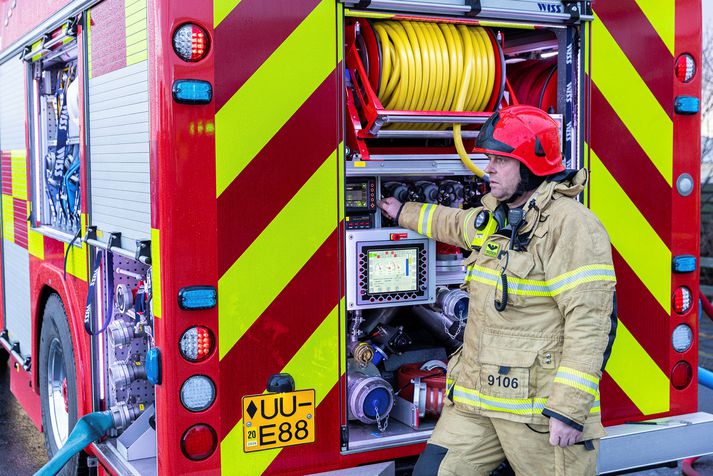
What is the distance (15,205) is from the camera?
18.8 ft

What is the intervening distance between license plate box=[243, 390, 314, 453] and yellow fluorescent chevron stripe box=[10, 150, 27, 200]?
2.83 m

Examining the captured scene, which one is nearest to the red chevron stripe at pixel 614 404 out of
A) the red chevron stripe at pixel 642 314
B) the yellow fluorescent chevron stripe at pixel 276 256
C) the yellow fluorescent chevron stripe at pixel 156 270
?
the red chevron stripe at pixel 642 314

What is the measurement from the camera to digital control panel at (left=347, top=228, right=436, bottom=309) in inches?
133

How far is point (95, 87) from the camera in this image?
379 cm

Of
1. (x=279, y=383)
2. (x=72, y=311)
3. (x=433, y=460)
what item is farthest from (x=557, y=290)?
(x=72, y=311)

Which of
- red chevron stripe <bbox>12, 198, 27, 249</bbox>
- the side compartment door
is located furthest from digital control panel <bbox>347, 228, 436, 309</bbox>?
red chevron stripe <bbox>12, 198, 27, 249</bbox>

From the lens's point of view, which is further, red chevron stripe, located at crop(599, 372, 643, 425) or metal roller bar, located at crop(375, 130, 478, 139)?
red chevron stripe, located at crop(599, 372, 643, 425)

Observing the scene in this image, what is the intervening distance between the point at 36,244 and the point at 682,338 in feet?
11.0

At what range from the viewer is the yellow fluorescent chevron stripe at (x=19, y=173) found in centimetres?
535

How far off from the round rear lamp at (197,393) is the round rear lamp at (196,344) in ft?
0.23

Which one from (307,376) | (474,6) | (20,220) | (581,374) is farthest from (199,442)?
(20,220)

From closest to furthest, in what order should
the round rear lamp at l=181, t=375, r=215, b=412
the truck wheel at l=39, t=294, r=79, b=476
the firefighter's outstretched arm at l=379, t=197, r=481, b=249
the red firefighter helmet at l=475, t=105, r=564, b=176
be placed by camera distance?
the round rear lamp at l=181, t=375, r=215, b=412
the red firefighter helmet at l=475, t=105, r=564, b=176
the firefighter's outstretched arm at l=379, t=197, r=481, b=249
the truck wheel at l=39, t=294, r=79, b=476

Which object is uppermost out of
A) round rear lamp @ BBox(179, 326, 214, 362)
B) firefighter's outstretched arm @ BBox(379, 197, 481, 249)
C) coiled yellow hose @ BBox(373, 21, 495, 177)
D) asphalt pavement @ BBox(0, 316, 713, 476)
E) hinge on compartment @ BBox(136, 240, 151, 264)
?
coiled yellow hose @ BBox(373, 21, 495, 177)

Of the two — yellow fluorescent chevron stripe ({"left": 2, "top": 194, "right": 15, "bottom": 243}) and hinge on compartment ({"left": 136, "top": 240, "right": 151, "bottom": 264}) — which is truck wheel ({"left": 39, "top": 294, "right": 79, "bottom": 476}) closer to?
yellow fluorescent chevron stripe ({"left": 2, "top": 194, "right": 15, "bottom": 243})
